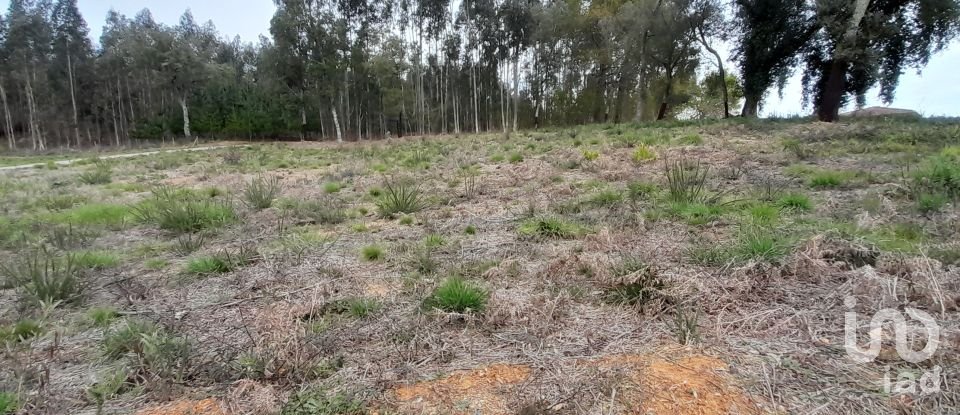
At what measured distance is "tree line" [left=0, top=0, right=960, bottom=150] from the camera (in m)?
17.3

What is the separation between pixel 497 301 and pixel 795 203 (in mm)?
4057

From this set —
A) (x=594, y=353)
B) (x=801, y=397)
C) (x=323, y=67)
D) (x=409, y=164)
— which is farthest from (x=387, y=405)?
(x=323, y=67)

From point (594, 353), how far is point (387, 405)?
1145 mm

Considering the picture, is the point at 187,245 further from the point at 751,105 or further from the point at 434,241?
the point at 751,105

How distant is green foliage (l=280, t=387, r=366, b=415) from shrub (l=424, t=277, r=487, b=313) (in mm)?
969

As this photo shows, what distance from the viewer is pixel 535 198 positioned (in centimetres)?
615

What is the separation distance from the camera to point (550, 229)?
14.6ft

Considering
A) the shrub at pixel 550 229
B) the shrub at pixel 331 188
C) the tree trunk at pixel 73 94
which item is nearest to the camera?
the shrub at pixel 550 229

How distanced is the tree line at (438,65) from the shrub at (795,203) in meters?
14.2

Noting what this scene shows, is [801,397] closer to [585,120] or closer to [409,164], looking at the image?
[409,164]

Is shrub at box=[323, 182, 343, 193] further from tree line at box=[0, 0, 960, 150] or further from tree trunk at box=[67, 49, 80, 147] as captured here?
tree trunk at box=[67, 49, 80, 147]

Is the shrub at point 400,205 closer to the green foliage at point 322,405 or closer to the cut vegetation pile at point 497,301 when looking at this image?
the cut vegetation pile at point 497,301

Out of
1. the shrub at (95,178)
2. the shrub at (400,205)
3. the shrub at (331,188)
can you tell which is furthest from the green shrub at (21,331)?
the shrub at (95,178)

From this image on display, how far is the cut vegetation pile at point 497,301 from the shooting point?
1977mm
